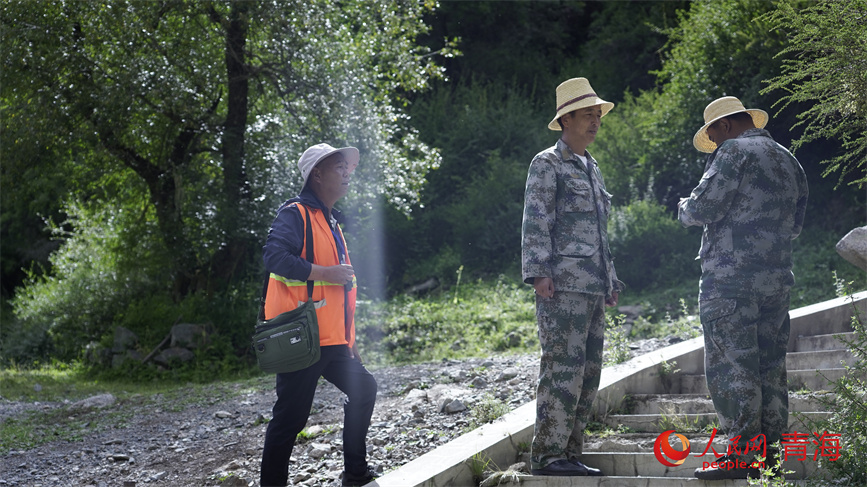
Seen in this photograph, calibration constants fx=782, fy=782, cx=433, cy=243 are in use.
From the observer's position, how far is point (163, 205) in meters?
14.1

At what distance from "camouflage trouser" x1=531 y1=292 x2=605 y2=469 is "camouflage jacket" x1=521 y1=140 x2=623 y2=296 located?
10 centimetres

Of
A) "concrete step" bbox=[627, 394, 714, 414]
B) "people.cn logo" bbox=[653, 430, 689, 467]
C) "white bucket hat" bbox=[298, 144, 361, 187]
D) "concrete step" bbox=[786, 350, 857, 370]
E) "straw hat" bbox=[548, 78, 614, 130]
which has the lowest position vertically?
"people.cn logo" bbox=[653, 430, 689, 467]

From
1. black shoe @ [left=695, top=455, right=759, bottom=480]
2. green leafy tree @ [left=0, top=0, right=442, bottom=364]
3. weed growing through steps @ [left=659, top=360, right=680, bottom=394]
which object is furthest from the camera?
green leafy tree @ [left=0, top=0, right=442, bottom=364]

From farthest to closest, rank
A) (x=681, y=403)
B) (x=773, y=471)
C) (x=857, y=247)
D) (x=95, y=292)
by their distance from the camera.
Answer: (x=95, y=292) → (x=857, y=247) → (x=681, y=403) → (x=773, y=471)

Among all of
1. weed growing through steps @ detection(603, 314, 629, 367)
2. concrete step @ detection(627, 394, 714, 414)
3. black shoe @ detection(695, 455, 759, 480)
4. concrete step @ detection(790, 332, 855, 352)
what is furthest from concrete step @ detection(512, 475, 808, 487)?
concrete step @ detection(790, 332, 855, 352)

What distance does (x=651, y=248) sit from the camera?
1472 cm

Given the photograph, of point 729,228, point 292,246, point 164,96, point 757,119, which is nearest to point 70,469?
point 292,246

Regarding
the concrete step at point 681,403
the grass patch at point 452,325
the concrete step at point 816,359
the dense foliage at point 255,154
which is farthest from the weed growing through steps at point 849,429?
the dense foliage at point 255,154

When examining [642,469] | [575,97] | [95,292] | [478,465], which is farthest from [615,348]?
[95,292]

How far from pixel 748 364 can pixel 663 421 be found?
119 centimetres

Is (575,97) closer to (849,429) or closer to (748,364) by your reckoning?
(748,364)

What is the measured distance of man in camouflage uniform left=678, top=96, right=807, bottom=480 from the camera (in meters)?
4.18

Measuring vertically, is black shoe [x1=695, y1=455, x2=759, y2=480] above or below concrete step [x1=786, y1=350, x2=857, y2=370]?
Result: below

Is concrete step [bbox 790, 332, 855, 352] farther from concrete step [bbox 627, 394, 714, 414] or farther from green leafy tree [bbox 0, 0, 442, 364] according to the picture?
green leafy tree [bbox 0, 0, 442, 364]
